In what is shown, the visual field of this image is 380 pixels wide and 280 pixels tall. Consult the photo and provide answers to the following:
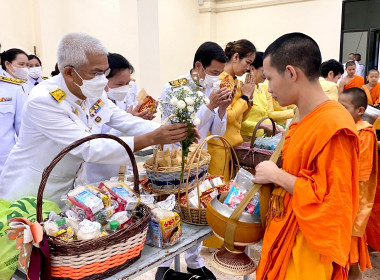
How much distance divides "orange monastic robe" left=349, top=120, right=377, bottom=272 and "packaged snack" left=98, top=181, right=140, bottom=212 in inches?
57.5


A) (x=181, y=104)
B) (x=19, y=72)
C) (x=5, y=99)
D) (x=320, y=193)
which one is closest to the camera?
(x=320, y=193)

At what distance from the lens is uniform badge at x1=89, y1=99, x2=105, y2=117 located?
1.89 meters

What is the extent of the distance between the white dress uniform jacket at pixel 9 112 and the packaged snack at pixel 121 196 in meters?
2.67

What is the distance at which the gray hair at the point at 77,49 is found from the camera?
5.37ft

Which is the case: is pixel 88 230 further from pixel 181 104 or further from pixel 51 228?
pixel 181 104

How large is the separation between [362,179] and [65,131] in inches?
70.2

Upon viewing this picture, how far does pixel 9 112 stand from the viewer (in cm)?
363

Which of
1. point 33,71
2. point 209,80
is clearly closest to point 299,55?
point 209,80

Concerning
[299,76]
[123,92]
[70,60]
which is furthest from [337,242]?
[123,92]

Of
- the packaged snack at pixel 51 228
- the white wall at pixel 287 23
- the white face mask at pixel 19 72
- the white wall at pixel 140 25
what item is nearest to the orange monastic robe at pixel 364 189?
the packaged snack at pixel 51 228

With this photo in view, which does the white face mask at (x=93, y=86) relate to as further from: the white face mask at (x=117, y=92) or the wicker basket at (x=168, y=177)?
the white face mask at (x=117, y=92)

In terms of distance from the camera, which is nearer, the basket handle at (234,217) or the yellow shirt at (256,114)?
the basket handle at (234,217)

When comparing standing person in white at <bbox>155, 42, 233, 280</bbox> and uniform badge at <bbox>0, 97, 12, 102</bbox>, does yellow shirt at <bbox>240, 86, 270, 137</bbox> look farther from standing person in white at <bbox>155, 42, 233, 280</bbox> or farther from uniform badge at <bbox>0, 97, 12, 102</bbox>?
uniform badge at <bbox>0, 97, 12, 102</bbox>

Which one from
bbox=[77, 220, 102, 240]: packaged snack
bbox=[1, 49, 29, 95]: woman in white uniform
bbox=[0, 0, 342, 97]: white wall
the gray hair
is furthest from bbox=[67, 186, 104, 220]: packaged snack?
bbox=[0, 0, 342, 97]: white wall
